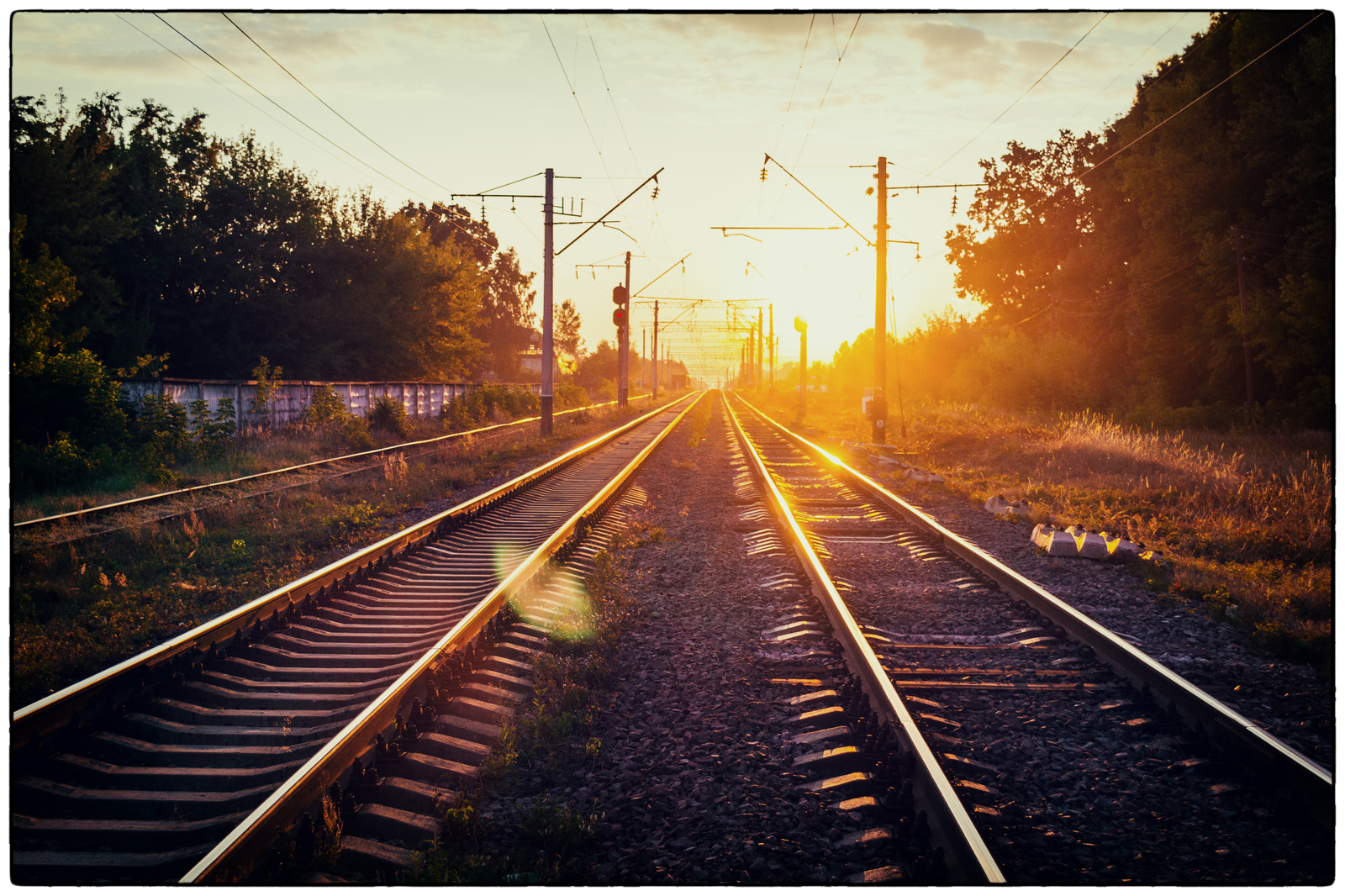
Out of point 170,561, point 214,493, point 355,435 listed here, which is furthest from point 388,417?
point 170,561

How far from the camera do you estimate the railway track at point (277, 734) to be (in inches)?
108

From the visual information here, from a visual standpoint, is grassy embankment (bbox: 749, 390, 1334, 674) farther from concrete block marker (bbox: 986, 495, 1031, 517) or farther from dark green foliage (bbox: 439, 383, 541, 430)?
dark green foliage (bbox: 439, 383, 541, 430)

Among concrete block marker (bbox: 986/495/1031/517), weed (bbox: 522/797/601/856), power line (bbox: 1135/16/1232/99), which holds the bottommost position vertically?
weed (bbox: 522/797/601/856)

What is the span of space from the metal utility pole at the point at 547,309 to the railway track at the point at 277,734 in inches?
634

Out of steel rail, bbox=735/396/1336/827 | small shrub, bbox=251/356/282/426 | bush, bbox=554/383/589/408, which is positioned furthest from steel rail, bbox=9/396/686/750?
bush, bbox=554/383/589/408

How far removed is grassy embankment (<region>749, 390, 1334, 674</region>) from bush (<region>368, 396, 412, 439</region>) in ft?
52.0

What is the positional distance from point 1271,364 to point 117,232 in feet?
135

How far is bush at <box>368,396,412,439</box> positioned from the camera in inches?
880

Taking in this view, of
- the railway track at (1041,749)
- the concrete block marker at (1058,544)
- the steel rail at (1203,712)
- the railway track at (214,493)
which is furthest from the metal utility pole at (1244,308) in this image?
the railway track at (214,493)

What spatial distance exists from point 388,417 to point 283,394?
121 inches

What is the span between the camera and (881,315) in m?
21.5

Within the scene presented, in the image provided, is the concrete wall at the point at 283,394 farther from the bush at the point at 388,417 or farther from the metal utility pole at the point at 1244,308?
the metal utility pole at the point at 1244,308

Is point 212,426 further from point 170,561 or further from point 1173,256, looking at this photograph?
point 1173,256

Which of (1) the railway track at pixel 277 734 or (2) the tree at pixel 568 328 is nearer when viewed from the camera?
(1) the railway track at pixel 277 734
